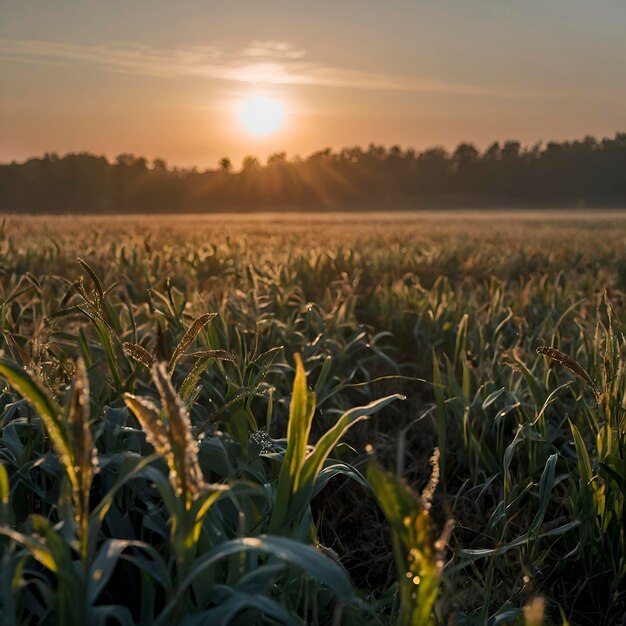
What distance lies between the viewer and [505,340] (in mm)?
3332

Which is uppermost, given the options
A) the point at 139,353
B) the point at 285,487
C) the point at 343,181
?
the point at 343,181

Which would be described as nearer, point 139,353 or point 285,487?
point 285,487

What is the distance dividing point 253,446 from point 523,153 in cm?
7431

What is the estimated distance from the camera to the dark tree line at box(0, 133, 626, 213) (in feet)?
210

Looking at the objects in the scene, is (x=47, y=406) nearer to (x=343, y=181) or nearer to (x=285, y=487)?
(x=285, y=487)

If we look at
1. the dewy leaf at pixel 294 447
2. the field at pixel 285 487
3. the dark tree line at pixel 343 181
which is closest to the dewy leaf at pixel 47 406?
the field at pixel 285 487

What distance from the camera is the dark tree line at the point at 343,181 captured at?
2522 inches

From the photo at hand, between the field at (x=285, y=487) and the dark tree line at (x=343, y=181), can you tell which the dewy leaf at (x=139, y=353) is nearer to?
the field at (x=285, y=487)

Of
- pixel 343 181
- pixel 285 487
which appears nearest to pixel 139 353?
pixel 285 487

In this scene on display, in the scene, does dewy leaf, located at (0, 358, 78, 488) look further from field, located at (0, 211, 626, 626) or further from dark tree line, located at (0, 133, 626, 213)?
dark tree line, located at (0, 133, 626, 213)

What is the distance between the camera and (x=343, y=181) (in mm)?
69500

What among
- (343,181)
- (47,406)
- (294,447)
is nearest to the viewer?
(47,406)

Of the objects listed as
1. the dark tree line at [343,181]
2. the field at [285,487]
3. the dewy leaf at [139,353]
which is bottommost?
the field at [285,487]

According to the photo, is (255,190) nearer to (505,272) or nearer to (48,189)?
(48,189)
